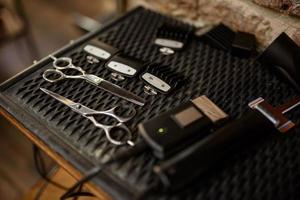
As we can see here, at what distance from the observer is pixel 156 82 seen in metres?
0.67

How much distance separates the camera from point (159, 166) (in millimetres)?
513

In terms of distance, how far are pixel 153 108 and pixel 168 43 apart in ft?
0.68

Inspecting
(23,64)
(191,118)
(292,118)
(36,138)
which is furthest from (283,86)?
(23,64)

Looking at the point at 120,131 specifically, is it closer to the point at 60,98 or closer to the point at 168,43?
the point at 60,98

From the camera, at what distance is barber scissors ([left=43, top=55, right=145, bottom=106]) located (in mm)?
650

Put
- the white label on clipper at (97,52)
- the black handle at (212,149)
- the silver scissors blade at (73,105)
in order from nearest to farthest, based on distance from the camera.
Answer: the black handle at (212,149) < the silver scissors blade at (73,105) < the white label on clipper at (97,52)

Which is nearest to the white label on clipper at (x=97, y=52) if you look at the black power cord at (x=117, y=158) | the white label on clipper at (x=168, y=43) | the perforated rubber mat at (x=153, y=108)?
the perforated rubber mat at (x=153, y=108)

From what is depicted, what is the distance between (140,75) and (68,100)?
0.51 ft

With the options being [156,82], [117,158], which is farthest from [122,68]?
[117,158]

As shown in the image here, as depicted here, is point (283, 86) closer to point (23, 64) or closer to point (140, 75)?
point (140, 75)

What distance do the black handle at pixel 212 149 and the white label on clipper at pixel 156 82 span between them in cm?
15

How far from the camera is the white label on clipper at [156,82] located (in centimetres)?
66

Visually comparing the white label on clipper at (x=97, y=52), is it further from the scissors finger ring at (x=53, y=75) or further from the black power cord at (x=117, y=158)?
the black power cord at (x=117, y=158)

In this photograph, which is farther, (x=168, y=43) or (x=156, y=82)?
(x=168, y=43)
